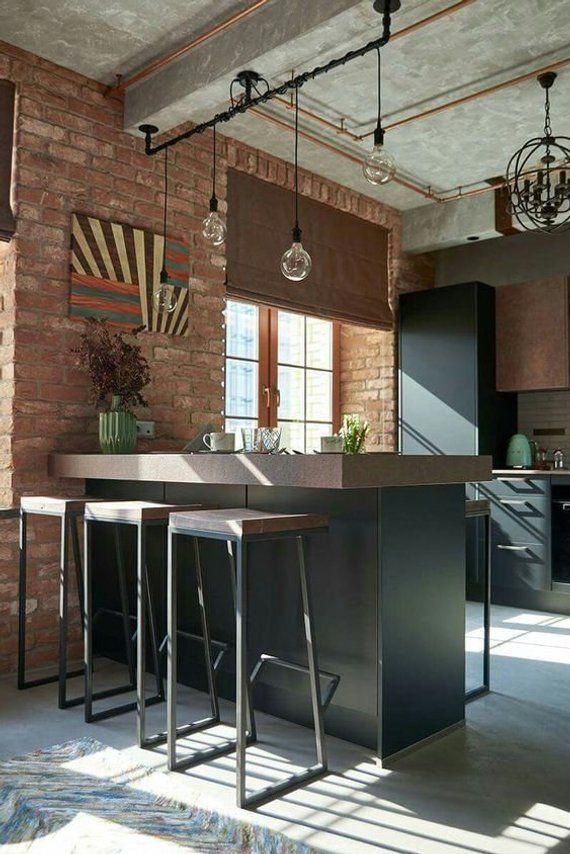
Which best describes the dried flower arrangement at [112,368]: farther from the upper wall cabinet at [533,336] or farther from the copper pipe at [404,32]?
the upper wall cabinet at [533,336]

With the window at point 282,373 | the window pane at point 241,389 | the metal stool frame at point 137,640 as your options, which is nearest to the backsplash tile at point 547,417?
the window at point 282,373

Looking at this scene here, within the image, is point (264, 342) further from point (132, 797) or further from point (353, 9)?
point (132, 797)

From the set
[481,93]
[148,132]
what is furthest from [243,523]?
[481,93]

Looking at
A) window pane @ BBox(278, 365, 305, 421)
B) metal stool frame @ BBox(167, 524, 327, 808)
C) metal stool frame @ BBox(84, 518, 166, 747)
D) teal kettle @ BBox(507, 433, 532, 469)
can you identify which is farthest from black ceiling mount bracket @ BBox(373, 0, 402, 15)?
teal kettle @ BBox(507, 433, 532, 469)

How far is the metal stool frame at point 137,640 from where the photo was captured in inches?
103

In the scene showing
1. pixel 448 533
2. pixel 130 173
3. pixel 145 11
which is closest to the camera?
pixel 448 533

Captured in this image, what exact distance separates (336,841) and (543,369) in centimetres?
413

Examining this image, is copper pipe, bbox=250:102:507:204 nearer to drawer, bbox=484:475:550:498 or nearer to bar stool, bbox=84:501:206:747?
drawer, bbox=484:475:550:498

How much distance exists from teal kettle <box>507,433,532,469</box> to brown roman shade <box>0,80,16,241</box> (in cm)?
379

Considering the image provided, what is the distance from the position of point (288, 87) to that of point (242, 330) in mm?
2228

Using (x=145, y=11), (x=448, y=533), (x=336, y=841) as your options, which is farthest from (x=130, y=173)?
(x=336, y=841)

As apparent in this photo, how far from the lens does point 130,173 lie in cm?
406

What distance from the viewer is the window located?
16.7 feet

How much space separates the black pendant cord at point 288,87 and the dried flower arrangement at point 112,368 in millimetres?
1088
